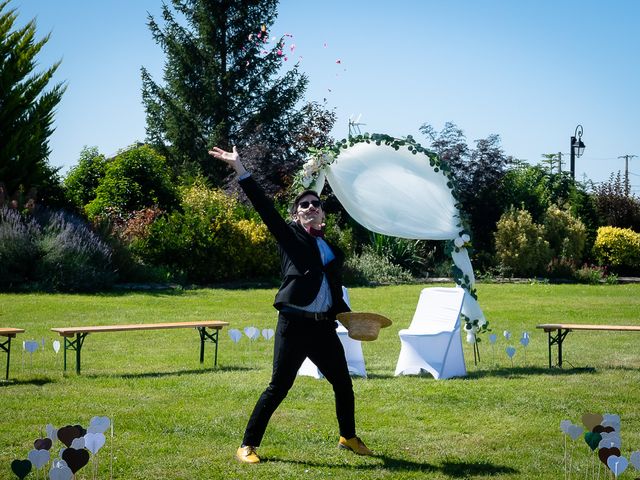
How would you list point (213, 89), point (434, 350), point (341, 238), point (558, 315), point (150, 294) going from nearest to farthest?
1. point (434, 350)
2. point (558, 315)
3. point (150, 294)
4. point (341, 238)
5. point (213, 89)

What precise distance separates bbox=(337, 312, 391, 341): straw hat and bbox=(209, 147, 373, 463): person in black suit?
0.09m


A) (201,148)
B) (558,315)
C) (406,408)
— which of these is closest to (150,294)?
(558,315)

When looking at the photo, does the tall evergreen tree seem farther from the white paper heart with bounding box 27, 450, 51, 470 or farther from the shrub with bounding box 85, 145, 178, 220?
the white paper heart with bounding box 27, 450, 51, 470

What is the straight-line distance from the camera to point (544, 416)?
24.8 ft

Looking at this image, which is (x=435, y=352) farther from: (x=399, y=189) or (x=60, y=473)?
(x=60, y=473)

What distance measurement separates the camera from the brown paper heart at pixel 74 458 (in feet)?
14.3

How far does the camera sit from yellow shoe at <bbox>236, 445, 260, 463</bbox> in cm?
593

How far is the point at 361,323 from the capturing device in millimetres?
6121

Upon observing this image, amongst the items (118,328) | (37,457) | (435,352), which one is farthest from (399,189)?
(37,457)

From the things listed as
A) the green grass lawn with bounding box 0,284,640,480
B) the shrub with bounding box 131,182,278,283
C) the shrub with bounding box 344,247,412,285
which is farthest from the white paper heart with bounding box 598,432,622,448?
the shrub with bounding box 344,247,412,285

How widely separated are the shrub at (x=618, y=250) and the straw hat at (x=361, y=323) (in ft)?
67.4

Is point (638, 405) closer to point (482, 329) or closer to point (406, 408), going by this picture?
point (406, 408)

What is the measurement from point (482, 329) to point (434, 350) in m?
1.57

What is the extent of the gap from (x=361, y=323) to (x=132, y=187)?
1853 centimetres
